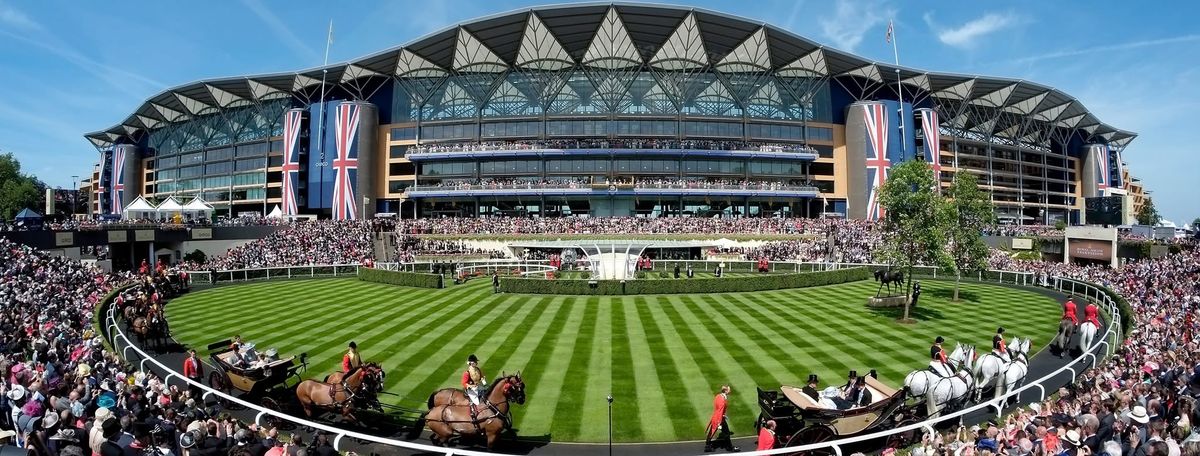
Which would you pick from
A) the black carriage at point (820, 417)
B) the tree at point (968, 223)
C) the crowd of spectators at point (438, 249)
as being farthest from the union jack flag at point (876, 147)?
the black carriage at point (820, 417)

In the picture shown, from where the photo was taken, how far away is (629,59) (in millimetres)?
78000

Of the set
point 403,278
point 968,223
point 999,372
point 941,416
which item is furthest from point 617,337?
point 968,223

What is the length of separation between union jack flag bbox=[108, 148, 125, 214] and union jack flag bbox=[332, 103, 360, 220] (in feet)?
232

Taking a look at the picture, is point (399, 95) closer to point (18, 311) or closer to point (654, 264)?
→ point (654, 264)

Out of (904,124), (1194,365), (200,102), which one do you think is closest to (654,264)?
(1194,365)

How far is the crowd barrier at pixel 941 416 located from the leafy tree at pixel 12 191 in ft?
305

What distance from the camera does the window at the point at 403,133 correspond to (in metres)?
83.4

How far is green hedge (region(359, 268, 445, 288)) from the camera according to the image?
36781 millimetres

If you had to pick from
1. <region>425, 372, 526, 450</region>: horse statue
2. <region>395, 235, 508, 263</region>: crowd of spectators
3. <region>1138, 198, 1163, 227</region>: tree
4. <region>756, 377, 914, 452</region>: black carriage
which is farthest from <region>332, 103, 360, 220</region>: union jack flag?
<region>1138, 198, 1163, 227</region>: tree

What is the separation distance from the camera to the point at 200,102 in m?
98.6

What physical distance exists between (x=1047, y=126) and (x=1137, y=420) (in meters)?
121

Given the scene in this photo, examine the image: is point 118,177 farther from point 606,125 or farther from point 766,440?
point 766,440

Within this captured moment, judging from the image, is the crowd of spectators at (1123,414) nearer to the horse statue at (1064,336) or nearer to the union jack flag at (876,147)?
the horse statue at (1064,336)

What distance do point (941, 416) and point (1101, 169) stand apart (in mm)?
131295
